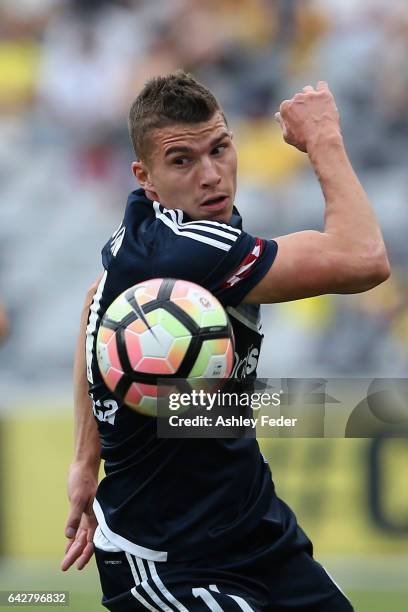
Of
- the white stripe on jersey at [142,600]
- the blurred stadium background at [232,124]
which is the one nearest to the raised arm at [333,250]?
the white stripe on jersey at [142,600]

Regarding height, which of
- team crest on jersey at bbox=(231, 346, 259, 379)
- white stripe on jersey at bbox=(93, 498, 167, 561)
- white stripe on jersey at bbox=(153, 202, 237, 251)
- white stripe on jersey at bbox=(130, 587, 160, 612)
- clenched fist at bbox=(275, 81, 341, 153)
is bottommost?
white stripe on jersey at bbox=(130, 587, 160, 612)

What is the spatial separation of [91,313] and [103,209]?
20.9 ft

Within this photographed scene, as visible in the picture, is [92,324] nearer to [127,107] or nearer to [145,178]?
[145,178]

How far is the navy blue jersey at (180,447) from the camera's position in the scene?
10.9 ft

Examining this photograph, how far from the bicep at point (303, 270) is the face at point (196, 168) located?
0.95 feet

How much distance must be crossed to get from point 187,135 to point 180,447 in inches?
39.5

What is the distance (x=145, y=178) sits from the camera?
12.2ft

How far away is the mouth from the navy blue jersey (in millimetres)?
68

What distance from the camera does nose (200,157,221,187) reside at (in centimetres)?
350

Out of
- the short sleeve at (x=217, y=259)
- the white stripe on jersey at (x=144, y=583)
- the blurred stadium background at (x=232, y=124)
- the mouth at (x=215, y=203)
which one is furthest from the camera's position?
the blurred stadium background at (x=232, y=124)

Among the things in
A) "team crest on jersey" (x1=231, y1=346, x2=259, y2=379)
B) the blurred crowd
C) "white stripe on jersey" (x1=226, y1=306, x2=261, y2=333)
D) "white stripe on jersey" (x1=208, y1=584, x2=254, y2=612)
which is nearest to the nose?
"white stripe on jersey" (x1=226, y1=306, x2=261, y2=333)

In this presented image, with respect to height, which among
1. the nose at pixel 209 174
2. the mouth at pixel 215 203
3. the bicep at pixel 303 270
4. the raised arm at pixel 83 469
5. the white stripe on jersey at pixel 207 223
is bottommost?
the raised arm at pixel 83 469

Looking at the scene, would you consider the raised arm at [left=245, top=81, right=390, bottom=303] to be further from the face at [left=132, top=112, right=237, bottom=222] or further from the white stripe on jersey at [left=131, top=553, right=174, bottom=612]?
the white stripe on jersey at [left=131, top=553, right=174, bottom=612]

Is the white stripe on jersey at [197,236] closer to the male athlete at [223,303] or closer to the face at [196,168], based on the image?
the male athlete at [223,303]
